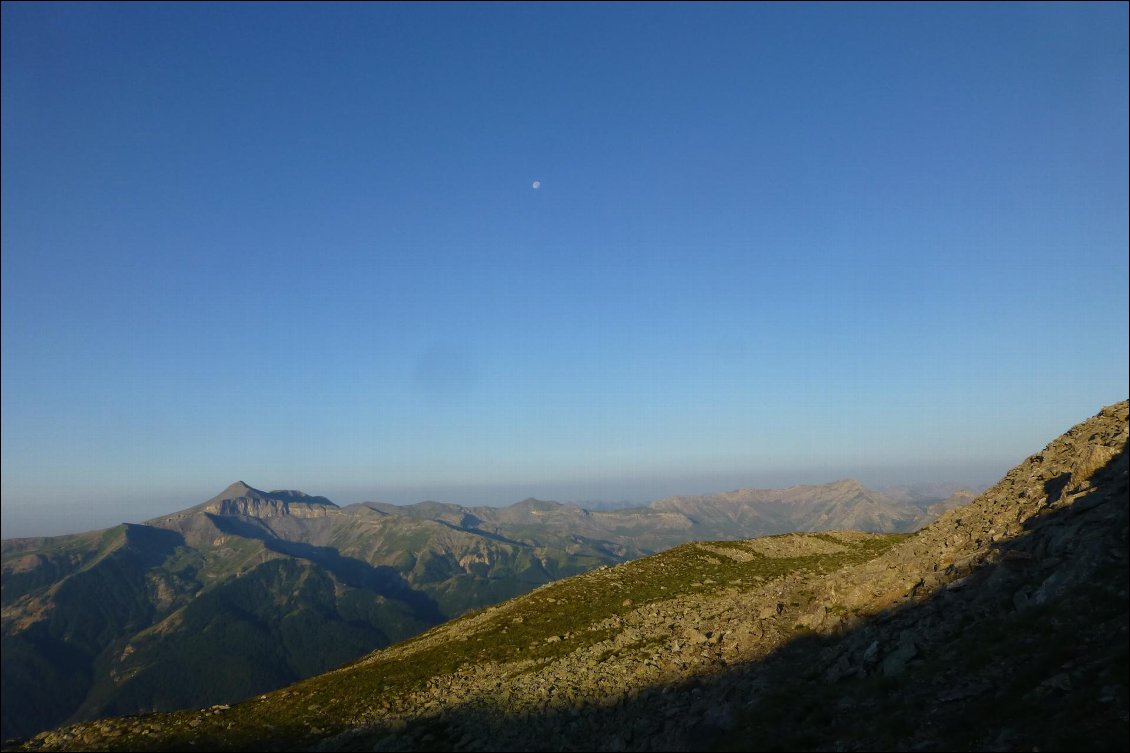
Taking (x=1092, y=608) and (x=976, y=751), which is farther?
(x=1092, y=608)

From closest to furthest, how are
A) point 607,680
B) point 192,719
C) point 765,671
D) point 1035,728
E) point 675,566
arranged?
point 1035,728 → point 765,671 → point 607,680 → point 192,719 → point 675,566

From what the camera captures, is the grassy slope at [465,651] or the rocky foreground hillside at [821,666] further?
the grassy slope at [465,651]

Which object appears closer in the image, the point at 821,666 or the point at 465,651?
the point at 821,666

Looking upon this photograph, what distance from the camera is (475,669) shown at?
39.9 meters

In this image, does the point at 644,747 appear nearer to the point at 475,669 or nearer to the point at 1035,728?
the point at 1035,728

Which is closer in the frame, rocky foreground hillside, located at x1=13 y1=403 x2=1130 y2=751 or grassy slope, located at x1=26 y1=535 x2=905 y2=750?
rocky foreground hillside, located at x1=13 y1=403 x2=1130 y2=751

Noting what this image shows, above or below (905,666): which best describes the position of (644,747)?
below

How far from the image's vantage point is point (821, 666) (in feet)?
83.1

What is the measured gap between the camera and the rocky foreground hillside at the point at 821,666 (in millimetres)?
18000

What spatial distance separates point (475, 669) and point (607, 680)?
38.4ft

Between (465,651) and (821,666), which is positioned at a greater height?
(821,666)

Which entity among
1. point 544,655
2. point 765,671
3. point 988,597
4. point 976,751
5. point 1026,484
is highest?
point 1026,484

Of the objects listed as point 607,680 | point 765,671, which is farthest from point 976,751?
point 607,680

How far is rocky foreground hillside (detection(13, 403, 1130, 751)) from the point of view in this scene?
18.0 meters
